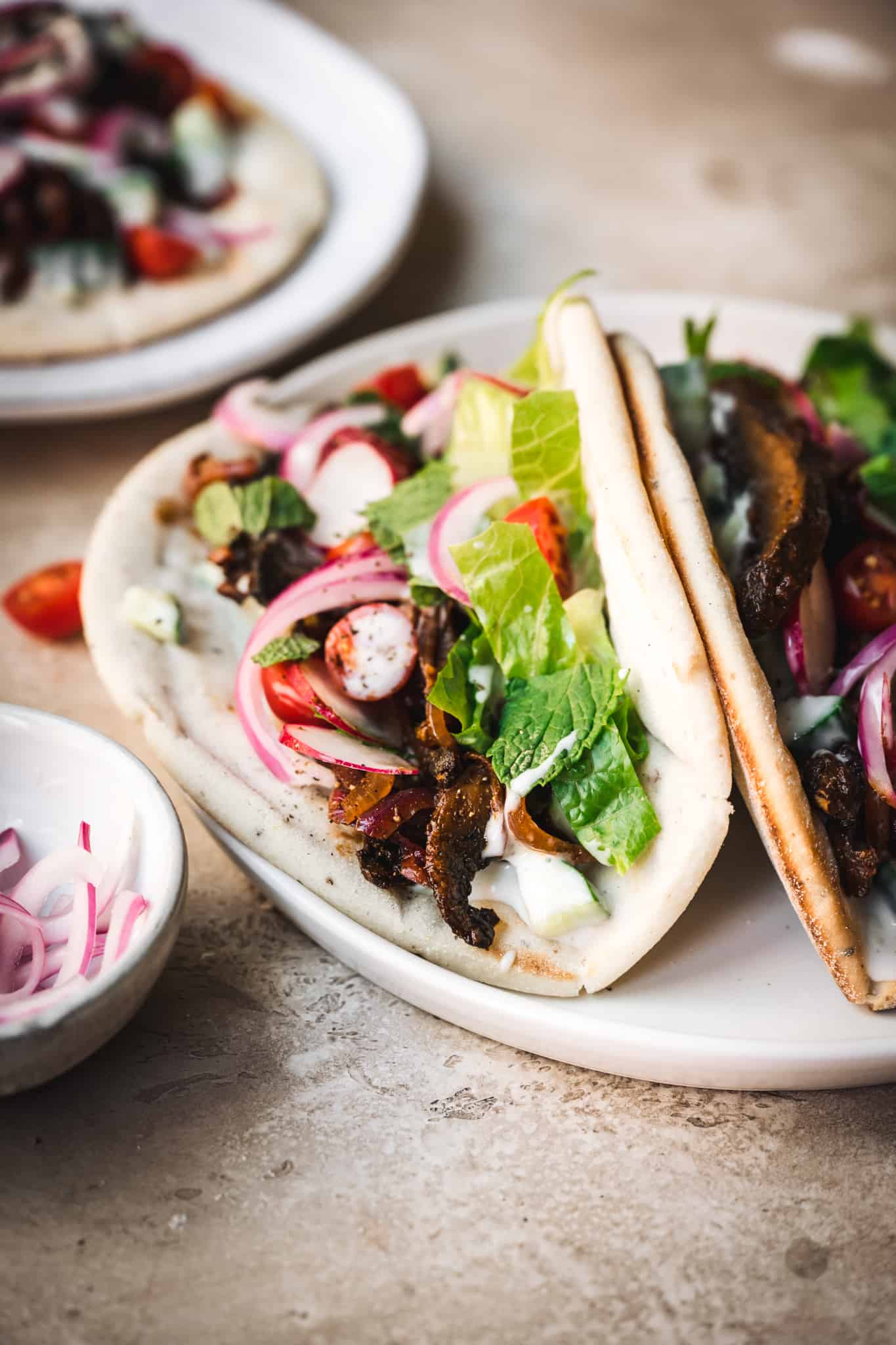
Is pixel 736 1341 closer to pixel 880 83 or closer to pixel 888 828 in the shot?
pixel 888 828

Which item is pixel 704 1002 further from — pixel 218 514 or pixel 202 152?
pixel 202 152

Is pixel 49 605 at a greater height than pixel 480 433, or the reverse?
pixel 480 433

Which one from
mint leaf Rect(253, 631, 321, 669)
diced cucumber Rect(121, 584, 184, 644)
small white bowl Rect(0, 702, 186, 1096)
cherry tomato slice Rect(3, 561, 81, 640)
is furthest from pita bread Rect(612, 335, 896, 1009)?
cherry tomato slice Rect(3, 561, 81, 640)

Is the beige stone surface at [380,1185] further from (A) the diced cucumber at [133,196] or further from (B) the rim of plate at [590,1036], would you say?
(A) the diced cucumber at [133,196]

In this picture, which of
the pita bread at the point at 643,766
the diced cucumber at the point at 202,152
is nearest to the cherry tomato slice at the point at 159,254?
the diced cucumber at the point at 202,152

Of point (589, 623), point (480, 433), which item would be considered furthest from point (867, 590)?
point (480, 433)

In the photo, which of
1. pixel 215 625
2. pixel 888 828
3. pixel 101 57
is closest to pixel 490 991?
pixel 888 828
